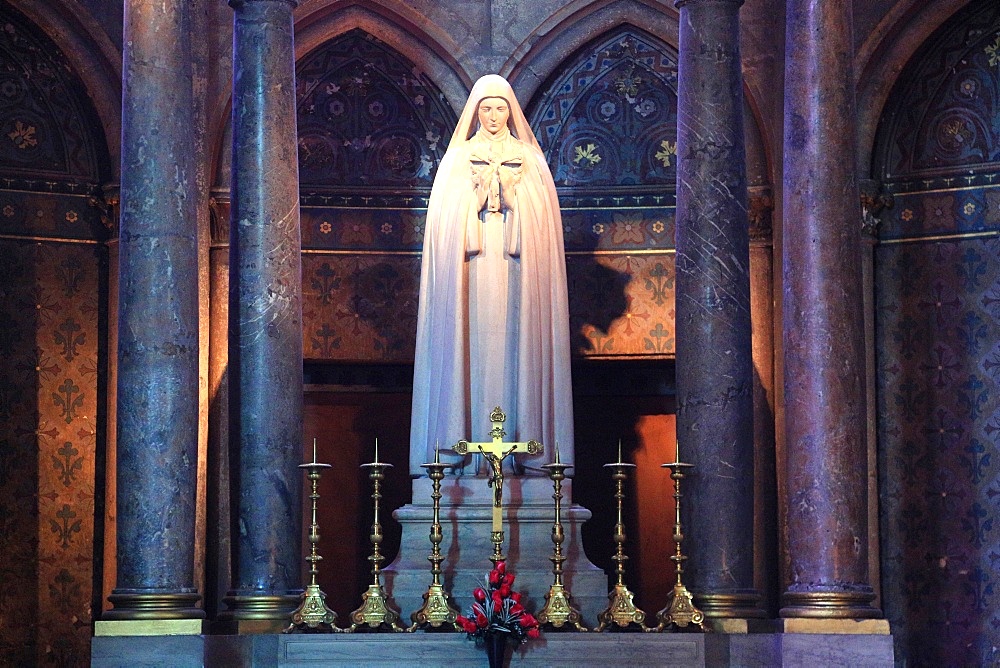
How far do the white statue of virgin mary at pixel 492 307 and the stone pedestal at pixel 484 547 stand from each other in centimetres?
26

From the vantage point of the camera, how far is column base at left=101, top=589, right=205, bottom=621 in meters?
10.9

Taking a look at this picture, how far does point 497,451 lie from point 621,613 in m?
1.22

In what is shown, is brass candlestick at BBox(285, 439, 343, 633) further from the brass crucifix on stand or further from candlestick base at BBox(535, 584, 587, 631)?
candlestick base at BBox(535, 584, 587, 631)

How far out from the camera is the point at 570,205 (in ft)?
Answer: 50.0

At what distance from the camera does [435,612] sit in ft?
35.1

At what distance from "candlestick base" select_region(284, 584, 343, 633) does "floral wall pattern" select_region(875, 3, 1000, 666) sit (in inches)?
202

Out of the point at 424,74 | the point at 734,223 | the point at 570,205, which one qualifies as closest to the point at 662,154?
the point at 570,205

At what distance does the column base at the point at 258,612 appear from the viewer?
449 inches

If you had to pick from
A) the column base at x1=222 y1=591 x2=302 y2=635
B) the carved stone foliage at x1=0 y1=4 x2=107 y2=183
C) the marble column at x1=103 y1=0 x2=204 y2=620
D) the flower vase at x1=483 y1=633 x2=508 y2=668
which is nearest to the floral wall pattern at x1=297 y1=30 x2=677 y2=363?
the carved stone foliage at x1=0 y1=4 x2=107 y2=183

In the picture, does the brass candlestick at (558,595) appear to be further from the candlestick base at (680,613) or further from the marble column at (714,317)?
the marble column at (714,317)

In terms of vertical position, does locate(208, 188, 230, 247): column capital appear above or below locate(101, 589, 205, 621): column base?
above

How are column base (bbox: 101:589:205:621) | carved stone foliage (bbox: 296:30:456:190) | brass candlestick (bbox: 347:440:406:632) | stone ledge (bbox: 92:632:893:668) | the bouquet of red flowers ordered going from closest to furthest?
the bouquet of red flowers
stone ledge (bbox: 92:632:893:668)
brass candlestick (bbox: 347:440:406:632)
column base (bbox: 101:589:205:621)
carved stone foliage (bbox: 296:30:456:190)

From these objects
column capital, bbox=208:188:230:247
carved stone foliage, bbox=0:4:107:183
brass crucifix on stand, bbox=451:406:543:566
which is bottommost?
brass crucifix on stand, bbox=451:406:543:566

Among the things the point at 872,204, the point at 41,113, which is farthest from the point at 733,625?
the point at 41,113
